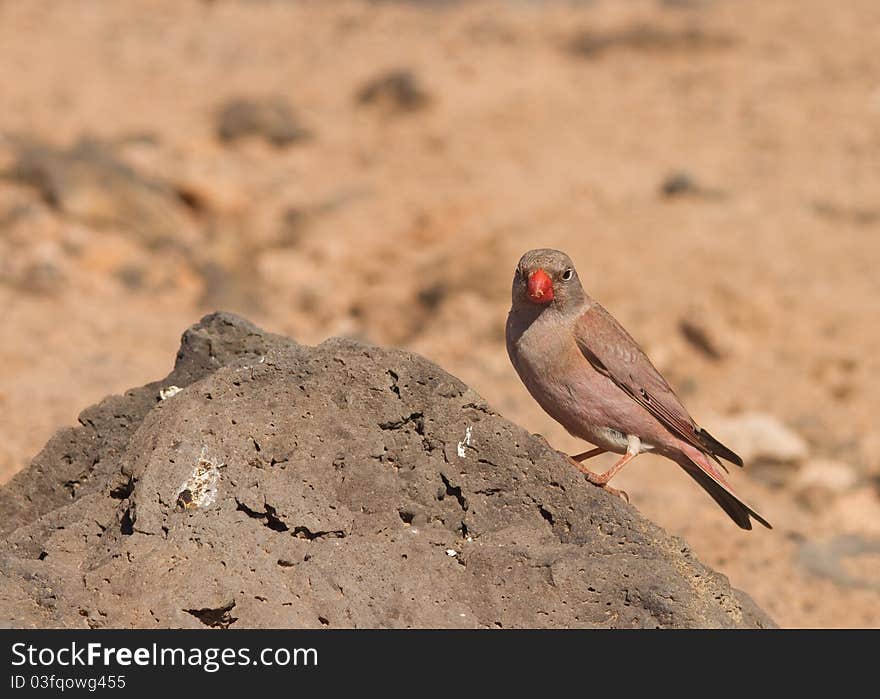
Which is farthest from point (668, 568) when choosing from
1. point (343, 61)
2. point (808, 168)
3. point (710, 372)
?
point (343, 61)

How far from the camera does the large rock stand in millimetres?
4262

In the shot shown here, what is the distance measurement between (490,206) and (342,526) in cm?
1039

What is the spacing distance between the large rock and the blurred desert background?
278 cm

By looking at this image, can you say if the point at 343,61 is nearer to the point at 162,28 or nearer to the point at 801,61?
the point at 162,28

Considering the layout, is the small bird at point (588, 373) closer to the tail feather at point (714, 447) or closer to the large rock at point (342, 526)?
the tail feather at point (714, 447)

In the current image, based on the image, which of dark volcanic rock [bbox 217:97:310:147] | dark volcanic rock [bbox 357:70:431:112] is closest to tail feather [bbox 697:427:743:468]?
dark volcanic rock [bbox 217:97:310:147]

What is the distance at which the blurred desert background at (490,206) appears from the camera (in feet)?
32.5

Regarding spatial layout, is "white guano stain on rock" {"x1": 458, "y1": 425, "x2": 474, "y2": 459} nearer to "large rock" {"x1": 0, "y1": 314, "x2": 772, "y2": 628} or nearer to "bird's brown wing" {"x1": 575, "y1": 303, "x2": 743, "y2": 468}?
"large rock" {"x1": 0, "y1": 314, "x2": 772, "y2": 628}

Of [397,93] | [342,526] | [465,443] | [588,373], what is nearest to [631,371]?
[588,373]

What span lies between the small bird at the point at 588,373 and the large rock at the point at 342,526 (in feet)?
1.96

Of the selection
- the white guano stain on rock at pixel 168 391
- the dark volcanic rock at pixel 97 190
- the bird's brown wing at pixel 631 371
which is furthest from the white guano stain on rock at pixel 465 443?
the dark volcanic rock at pixel 97 190

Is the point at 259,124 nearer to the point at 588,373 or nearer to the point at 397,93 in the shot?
the point at 397,93

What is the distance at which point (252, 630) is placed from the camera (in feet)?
13.7

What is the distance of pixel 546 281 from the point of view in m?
5.16
